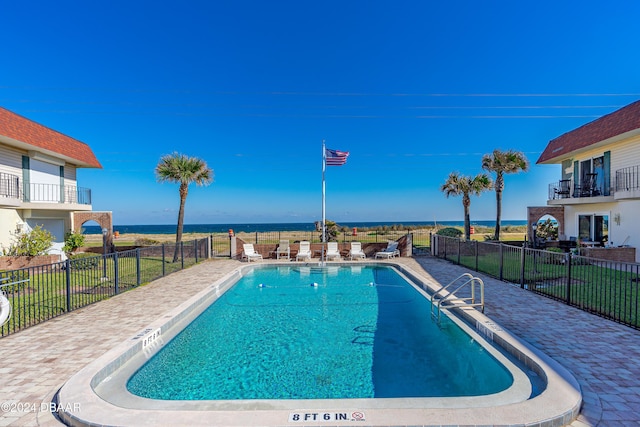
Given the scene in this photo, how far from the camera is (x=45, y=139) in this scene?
52.3 ft

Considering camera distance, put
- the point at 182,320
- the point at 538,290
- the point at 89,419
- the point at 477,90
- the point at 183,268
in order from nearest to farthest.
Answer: the point at 89,419
the point at 182,320
the point at 538,290
the point at 183,268
the point at 477,90

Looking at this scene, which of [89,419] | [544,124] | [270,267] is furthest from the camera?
[544,124]

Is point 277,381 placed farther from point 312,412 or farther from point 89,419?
point 89,419

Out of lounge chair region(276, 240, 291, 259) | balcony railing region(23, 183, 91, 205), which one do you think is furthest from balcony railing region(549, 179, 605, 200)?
balcony railing region(23, 183, 91, 205)

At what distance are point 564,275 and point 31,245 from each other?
64.7 feet

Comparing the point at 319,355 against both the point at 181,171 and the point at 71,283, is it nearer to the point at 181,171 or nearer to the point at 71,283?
the point at 71,283

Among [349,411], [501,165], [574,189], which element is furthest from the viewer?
[501,165]

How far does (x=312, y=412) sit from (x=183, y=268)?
40.5 feet

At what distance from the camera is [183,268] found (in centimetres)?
1423

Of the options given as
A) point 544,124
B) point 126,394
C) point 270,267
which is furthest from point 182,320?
point 544,124

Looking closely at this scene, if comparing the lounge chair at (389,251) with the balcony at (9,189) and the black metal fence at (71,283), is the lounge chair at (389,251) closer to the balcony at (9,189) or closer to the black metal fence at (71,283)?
the black metal fence at (71,283)

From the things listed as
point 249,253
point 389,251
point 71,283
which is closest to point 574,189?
point 389,251

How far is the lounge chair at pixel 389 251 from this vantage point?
17562 mm

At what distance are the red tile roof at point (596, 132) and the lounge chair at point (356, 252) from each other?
1216 cm
